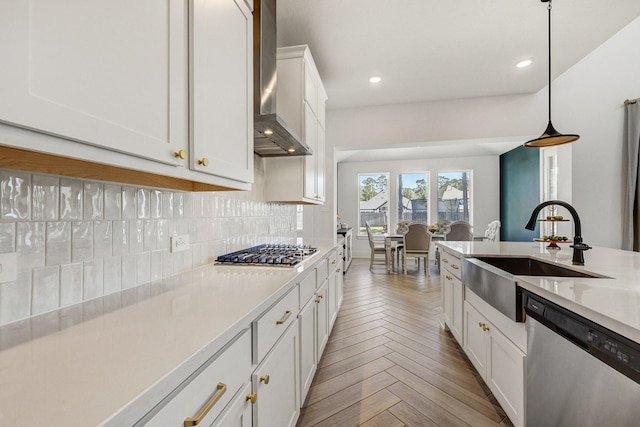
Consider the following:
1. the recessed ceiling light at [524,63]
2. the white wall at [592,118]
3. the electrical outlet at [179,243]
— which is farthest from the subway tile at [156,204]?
the white wall at [592,118]

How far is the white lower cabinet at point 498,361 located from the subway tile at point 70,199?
1939 millimetres

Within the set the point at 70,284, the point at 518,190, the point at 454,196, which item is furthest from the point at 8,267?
the point at 454,196

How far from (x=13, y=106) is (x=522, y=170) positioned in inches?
286

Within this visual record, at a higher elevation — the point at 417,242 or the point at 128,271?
the point at 128,271

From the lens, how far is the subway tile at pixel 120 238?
1.07 meters

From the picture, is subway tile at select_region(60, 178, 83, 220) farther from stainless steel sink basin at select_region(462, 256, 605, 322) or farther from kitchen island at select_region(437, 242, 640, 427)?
stainless steel sink basin at select_region(462, 256, 605, 322)

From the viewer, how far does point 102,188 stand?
103 centimetres

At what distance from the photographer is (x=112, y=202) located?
1064 millimetres

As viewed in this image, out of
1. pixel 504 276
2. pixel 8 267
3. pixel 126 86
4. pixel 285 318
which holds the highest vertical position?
pixel 126 86

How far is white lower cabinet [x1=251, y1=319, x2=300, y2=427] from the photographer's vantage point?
3.20ft

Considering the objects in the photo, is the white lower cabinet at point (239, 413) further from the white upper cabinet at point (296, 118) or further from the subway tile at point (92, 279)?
the white upper cabinet at point (296, 118)

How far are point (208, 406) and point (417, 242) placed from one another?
520cm

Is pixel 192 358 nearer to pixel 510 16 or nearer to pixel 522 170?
pixel 510 16

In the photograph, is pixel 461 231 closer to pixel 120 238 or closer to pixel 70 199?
pixel 120 238
